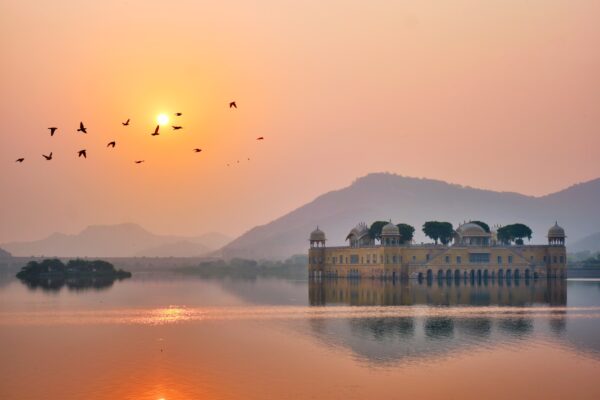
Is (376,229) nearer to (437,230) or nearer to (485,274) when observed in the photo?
(437,230)

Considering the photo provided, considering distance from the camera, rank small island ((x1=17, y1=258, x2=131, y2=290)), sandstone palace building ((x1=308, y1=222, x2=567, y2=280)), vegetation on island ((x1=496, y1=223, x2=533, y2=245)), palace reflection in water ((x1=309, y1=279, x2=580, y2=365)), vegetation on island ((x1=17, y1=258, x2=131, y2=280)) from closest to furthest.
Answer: palace reflection in water ((x1=309, y1=279, x2=580, y2=365))
sandstone palace building ((x1=308, y1=222, x2=567, y2=280))
vegetation on island ((x1=496, y1=223, x2=533, y2=245))
small island ((x1=17, y1=258, x2=131, y2=290))
vegetation on island ((x1=17, y1=258, x2=131, y2=280))

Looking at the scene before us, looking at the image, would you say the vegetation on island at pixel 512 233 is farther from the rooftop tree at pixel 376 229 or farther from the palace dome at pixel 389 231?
the palace dome at pixel 389 231

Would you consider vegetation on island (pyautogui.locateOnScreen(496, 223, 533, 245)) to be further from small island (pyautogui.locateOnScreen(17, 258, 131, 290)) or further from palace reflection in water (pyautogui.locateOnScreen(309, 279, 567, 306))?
small island (pyautogui.locateOnScreen(17, 258, 131, 290))

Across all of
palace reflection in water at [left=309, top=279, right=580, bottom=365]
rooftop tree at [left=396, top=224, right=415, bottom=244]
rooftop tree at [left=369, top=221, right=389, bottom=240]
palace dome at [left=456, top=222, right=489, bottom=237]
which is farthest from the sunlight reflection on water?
rooftop tree at [left=396, top=224, right=415, bottom=244]

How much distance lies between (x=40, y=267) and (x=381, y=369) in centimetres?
14770

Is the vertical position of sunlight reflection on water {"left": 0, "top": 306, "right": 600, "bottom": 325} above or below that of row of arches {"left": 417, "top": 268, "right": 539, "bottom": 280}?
below

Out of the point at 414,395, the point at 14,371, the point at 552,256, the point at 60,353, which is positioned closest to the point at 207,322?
the point at 60,353

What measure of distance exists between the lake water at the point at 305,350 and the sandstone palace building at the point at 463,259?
51.2 metres

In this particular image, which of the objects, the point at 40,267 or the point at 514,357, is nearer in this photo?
the point at 514,357

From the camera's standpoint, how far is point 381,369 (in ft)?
155

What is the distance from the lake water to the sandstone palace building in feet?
168

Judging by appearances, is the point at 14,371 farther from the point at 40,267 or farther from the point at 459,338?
the point at 40,267

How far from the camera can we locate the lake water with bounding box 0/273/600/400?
42500 millimetres

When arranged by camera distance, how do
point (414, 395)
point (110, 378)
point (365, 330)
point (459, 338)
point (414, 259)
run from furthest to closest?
point (414, 259) < point (365, 330) < point (459, 338) < point (110, 378) < point (414, 395)
